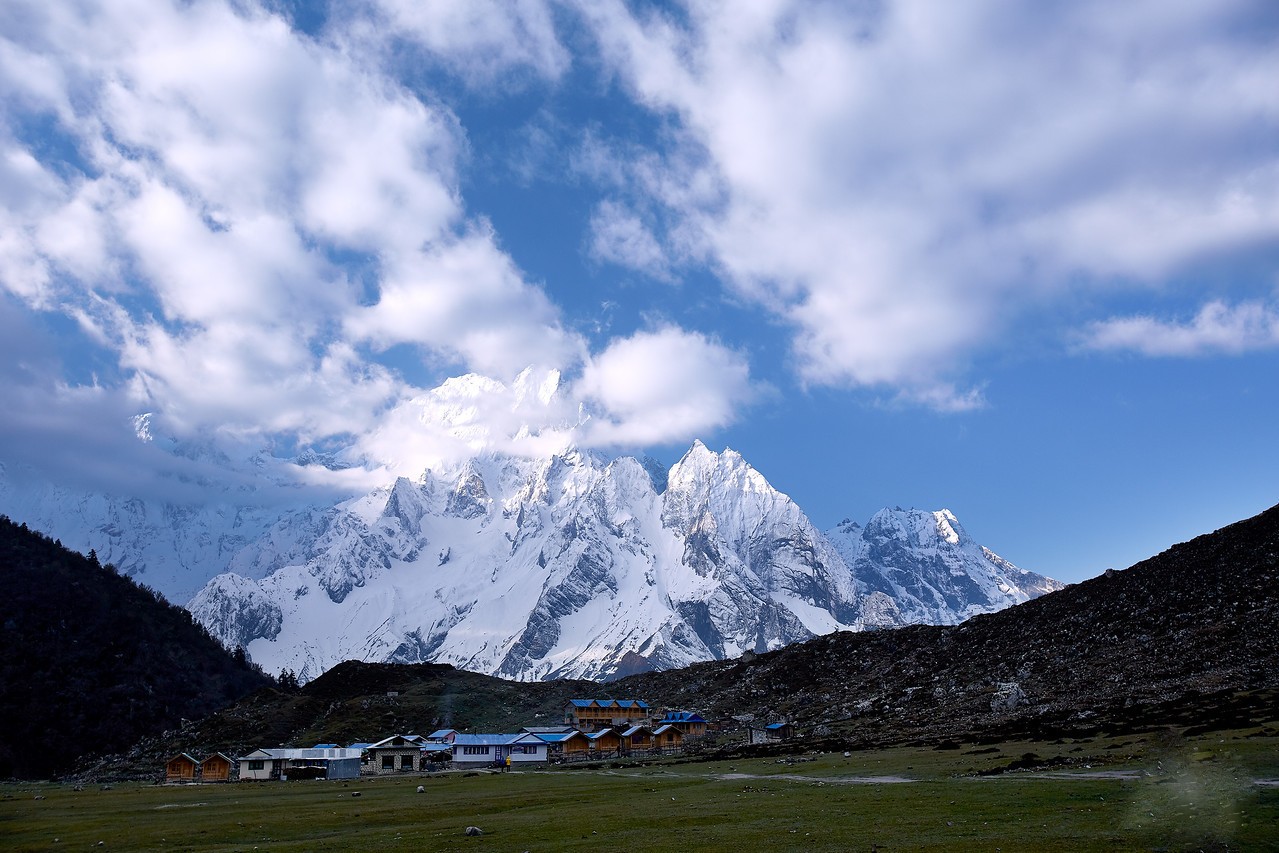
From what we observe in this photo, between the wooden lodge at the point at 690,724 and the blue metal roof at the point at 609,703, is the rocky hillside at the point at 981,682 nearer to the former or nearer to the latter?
the blue metal roof at the point at 609,703

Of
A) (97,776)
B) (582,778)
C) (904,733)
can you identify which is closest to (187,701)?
(97,776)

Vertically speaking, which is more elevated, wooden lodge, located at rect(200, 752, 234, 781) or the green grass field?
wooden lodge, located at rect(200, 752, 234, 781)

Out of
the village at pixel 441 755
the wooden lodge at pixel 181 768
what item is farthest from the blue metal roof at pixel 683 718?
the wooden lodge at pixel 181 768

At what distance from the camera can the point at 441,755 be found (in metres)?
122

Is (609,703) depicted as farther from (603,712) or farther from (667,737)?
(667,737)

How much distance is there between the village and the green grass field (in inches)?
1597

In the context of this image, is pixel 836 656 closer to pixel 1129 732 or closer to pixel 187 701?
pixel 1129 732

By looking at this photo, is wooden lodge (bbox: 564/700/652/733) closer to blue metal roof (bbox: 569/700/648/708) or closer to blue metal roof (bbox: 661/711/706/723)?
blue metal roof (bbox: 569/700/648/708)

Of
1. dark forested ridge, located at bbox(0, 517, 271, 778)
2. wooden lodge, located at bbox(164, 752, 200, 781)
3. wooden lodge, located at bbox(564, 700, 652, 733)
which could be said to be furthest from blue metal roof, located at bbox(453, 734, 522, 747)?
dark forested ridge, located at bbox(0, 517, 271, 778)

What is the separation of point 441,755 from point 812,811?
9617 cm

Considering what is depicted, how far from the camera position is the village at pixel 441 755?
346 feet

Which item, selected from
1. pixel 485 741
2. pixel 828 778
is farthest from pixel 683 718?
pixel 828 778

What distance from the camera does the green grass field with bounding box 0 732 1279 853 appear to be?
2797 centimetres

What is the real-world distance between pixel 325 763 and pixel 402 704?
63.3 meters
